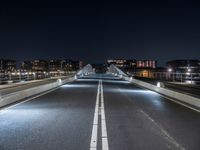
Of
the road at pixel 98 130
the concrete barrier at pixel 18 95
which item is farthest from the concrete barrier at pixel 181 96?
the concrete barrier at pixel 18 95

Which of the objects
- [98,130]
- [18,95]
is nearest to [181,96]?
[18,95]

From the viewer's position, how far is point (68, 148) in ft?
25.3

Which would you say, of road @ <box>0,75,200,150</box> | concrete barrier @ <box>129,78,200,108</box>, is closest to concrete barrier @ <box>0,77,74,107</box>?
road @ <box>0,75,200,150</box>

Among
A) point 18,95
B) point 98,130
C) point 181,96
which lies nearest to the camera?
point 98,130

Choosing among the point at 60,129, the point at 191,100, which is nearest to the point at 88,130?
the point at 60,129

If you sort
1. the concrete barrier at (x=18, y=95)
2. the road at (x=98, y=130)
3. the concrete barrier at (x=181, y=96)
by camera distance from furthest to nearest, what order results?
the concrete barrier at (x=181, y=96)
the concrete barrier at (x=18, y=95)
the road at (x=98, y=130)

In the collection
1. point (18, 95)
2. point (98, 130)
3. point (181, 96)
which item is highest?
point (18, 95)

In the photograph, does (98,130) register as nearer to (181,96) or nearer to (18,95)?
(18,95)

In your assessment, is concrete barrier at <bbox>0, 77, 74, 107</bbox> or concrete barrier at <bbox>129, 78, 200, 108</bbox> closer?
concrete barrier at <bbox>0, 77, 74, 107</bbox>

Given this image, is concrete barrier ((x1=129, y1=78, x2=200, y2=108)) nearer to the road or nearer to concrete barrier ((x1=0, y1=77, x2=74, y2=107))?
the road

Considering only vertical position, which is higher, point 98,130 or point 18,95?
point 18,95

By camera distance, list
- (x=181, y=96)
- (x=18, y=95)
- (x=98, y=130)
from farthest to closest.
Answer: (x=181, y=96) < (x=18, y=95) < (x=98, y=130)

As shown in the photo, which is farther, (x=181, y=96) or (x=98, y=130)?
(x=181, y=96)

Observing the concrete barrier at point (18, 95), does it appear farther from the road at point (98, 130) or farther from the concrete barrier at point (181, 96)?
the concrete barrier at point (181, 96)
